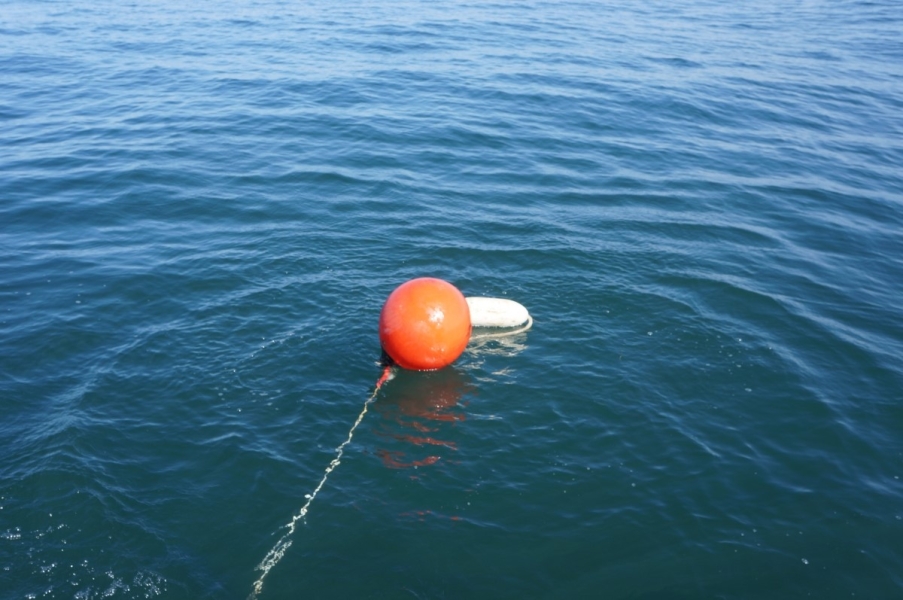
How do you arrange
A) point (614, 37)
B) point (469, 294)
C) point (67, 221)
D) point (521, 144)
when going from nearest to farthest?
1. point (469, 294)
2. point (67, 221)
3. point (521, 144)
4. point (614, 37)

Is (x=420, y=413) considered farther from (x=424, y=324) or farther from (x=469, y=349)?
(x=469, y=349)

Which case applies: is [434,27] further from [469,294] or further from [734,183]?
[469,294]

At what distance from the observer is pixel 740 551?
42.4ft

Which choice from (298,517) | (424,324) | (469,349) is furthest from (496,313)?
(298,517)

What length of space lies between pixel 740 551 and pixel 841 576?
1.56m

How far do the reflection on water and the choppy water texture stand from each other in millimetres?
68

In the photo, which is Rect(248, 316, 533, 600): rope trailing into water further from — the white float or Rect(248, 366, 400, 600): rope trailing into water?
the white float

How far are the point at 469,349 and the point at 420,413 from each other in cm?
261

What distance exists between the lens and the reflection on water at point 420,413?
14.9m

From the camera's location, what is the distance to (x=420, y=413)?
1598cm

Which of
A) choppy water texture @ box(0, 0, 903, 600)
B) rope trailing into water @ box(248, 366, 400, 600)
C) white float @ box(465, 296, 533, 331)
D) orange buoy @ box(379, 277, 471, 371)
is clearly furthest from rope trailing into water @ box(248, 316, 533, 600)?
white float @ box(465, 296, 533, 331)

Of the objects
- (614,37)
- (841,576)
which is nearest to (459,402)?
(841,576)

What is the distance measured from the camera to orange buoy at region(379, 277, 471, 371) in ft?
51.8

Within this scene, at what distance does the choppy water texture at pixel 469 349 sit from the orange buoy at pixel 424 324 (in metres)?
0.99
